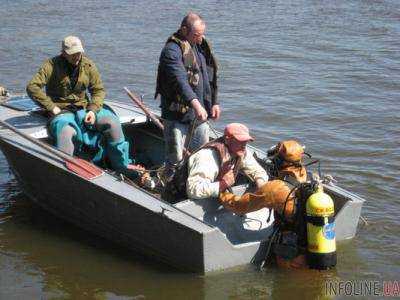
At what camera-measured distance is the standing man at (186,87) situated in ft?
20.7

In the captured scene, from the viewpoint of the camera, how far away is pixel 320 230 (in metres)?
5.61

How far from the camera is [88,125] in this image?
23.2ft

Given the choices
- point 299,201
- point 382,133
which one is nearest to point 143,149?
point 299,201

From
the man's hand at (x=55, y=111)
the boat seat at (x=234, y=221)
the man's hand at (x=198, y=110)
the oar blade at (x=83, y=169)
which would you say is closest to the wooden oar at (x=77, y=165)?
the oar blade at (x=83, y=169)

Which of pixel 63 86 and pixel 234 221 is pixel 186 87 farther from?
pixel 63 86

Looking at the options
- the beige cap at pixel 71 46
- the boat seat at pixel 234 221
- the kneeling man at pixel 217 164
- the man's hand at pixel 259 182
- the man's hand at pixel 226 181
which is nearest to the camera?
the kneeling man at pixel 217 164

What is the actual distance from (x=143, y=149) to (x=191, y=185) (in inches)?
88.9

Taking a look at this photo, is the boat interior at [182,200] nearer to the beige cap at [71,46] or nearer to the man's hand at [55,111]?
the man's hand at [55,111]

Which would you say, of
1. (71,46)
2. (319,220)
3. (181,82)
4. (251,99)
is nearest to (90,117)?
(71,46)

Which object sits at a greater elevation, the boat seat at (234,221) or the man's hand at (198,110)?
the man's hand at (198,110)

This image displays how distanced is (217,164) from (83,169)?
4.04ft

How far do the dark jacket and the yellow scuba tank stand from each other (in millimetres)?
1446

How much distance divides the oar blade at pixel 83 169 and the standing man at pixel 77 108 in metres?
0.50

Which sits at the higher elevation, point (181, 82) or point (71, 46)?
point (71, 46)
